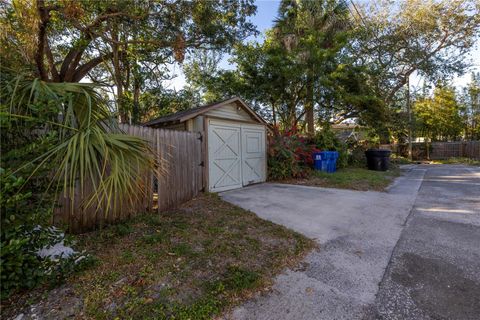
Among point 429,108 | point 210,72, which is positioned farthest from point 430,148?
point 210,72

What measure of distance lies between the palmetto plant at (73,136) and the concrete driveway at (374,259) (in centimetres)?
156

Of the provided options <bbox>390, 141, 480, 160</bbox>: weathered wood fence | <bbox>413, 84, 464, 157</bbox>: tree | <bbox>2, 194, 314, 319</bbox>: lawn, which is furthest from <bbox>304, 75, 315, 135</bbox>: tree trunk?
<bbox>413, 84, 464, 157</bbox>: tree

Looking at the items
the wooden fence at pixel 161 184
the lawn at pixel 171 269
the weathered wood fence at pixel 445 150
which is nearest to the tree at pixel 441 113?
the weathered wood fence at pixel 445 150

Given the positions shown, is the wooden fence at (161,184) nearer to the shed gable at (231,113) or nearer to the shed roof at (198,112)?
the shed roof at (198,112)

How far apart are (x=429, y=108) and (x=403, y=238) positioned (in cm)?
2373

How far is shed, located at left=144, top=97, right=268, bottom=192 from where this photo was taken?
19.6ft

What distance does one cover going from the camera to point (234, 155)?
22.1 feet

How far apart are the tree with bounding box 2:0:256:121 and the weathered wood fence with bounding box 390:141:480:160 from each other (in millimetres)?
19303

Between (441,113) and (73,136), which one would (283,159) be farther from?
(441,113)

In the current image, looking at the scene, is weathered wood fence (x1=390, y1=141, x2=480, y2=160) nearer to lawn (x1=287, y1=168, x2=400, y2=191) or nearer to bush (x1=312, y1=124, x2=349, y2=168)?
bush (x1=312, y1=124, x2=349, y2=168)

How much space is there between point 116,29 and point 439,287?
8096 millimetres

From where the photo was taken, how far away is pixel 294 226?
367 cm

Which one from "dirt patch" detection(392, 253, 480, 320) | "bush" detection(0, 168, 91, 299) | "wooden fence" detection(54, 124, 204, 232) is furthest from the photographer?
"wooden fence" detection(54, 124, 204, 232)

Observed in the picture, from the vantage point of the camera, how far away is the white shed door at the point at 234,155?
6.09 meters
